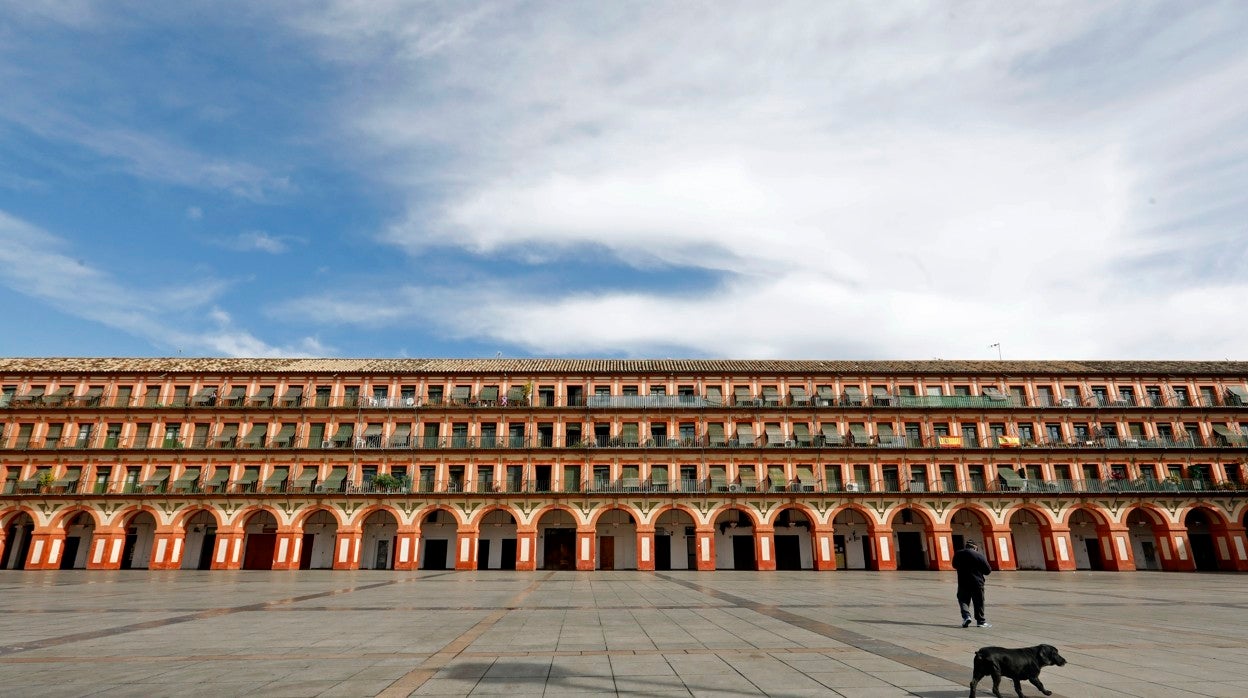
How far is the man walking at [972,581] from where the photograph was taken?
11.8 m

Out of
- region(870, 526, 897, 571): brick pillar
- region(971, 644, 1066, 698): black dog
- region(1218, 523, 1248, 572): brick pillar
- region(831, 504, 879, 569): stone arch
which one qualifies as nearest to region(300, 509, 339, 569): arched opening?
region(1218, 523, 1248, 572): brick pillar

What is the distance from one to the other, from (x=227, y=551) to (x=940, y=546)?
41698mm

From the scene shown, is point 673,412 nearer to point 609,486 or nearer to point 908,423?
point 609,486

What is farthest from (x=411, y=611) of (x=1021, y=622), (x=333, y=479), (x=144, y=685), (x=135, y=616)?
(x=333, y=479)

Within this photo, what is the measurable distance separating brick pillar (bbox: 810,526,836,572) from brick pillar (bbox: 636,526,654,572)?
387 inches

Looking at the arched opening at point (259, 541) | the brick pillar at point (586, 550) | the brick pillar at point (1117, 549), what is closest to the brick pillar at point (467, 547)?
the brick pillar at point (586, 550)

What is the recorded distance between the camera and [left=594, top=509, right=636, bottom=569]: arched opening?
41531 mm

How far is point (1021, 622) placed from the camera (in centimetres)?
1276

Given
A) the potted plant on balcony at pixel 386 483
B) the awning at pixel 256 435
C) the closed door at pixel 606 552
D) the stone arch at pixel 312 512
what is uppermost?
the awning at pixel 256 435

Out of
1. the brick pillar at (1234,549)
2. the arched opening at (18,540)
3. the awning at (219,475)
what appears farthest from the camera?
the arched opening at (18,540)

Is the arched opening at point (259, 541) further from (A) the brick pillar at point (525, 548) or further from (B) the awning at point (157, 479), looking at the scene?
(A) the brick pillar at point (525, 548)

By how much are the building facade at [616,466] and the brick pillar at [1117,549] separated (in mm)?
169

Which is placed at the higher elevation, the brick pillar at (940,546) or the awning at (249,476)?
the awning at (249,476)

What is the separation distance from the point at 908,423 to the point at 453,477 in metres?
28.7
